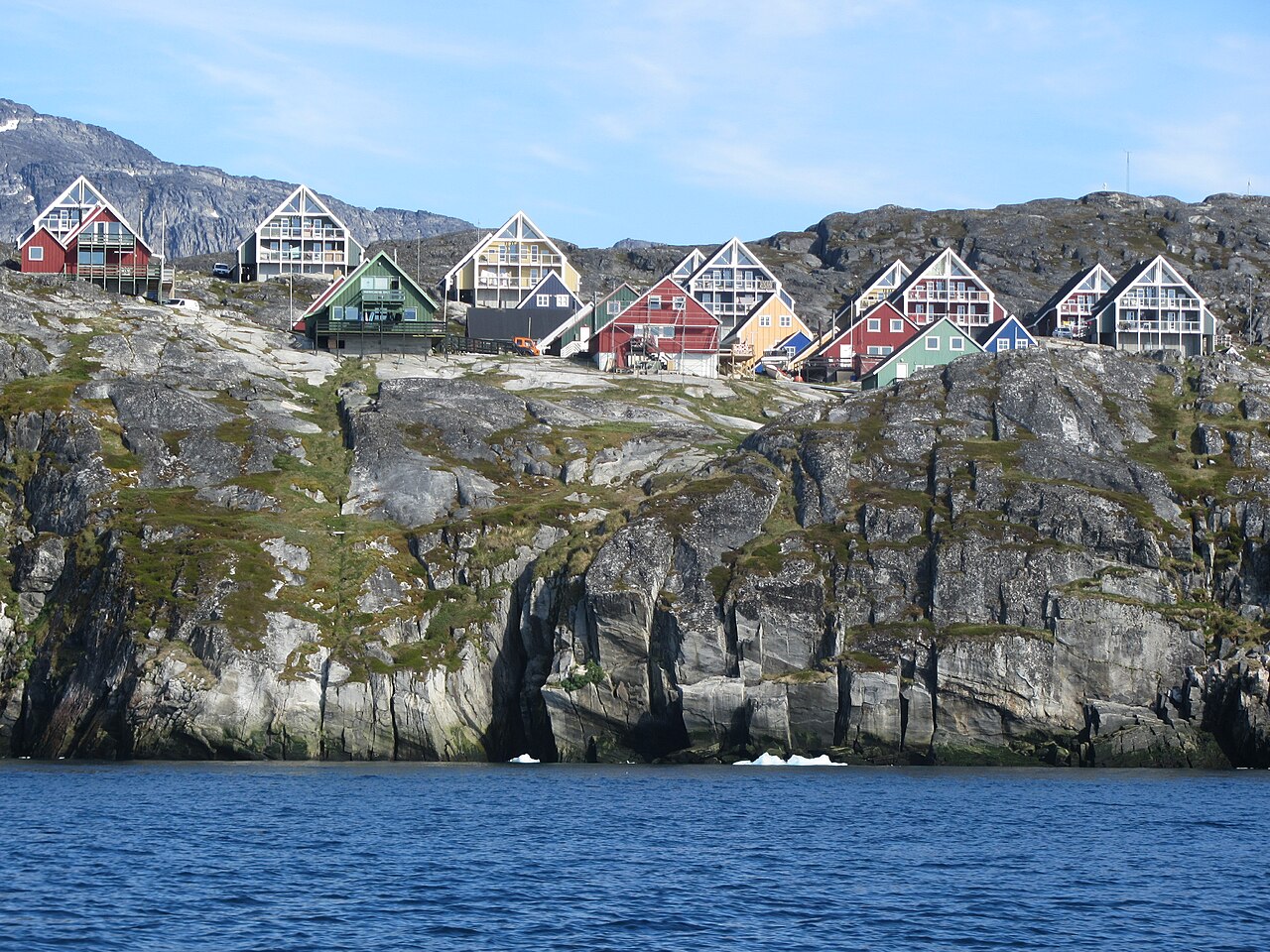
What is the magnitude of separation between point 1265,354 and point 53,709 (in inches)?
4421

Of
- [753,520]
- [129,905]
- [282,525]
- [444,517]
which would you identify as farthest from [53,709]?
[129,905]

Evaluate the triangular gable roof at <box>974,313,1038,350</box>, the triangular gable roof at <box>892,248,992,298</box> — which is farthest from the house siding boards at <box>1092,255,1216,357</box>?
the triangular gable roof at <box>892,248,992,298</box>

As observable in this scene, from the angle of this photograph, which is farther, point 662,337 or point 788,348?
point 788,348

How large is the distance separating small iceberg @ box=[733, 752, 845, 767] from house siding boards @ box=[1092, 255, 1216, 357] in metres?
94.9

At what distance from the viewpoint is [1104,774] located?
265 feet

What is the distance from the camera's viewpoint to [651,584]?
89688 millimetres

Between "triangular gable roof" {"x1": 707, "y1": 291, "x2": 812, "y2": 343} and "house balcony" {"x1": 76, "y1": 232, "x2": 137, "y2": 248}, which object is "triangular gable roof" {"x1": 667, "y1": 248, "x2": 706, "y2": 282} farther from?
"house balcony" {"x1": 76, "y1": 232, "x2": 137, "y2": 248}

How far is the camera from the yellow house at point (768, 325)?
16775 cm

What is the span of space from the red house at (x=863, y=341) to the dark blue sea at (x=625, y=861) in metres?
83.7

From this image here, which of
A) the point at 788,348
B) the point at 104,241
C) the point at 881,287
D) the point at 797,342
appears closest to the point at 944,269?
the point at 881,287

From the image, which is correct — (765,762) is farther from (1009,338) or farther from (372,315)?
(1009,338)

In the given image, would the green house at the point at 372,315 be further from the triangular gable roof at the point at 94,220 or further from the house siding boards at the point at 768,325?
the house siding boards at the point at 768,325

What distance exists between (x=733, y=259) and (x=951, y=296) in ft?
80.2

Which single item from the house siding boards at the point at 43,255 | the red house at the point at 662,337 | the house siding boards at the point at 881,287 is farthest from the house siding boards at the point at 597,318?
the house siding boards at the point at 43,255
